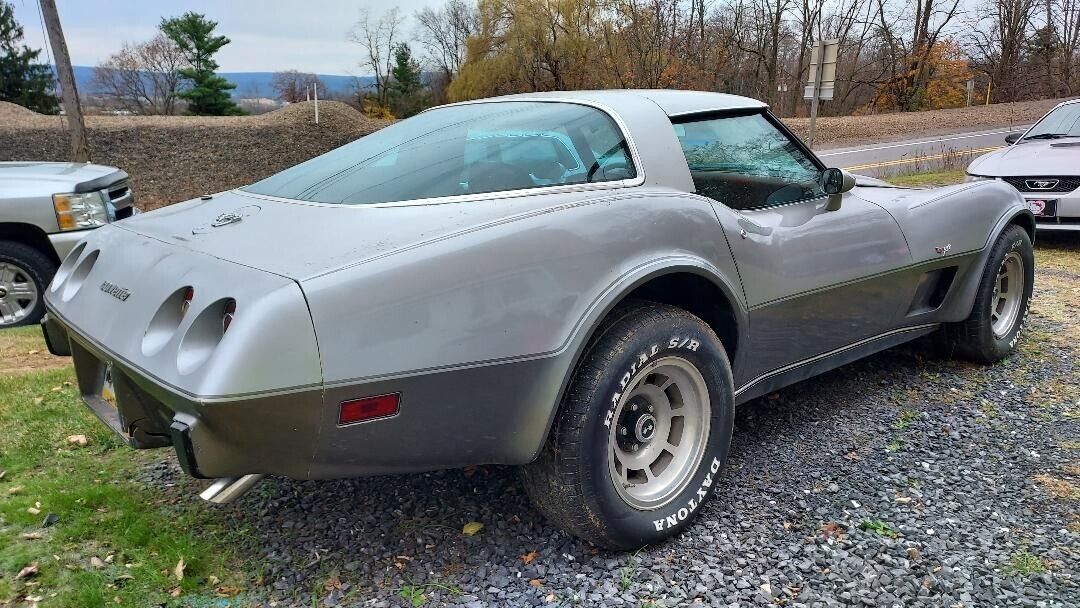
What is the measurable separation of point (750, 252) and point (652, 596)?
1.26 metres

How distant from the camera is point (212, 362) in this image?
71.4 inches

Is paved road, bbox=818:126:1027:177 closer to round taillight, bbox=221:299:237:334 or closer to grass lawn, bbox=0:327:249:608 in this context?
grass lawn, bbox=0:327:249:608

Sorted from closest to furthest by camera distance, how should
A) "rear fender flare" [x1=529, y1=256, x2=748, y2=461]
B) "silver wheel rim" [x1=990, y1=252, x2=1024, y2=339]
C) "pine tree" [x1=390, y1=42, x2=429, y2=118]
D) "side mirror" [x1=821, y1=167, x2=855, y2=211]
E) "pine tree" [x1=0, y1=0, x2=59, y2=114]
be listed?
"rear fender flare" [x1=529, y1=256, x2=748, y2=461] < "side mirror" [x1=821, y1=167, x2=855, y2=211] < "silver wheel rim" [x1=990, y1=252, x2=1024, y2=339] < "pine tree" [x1=0, y1=0, x2=59, y2=114] < "pine tree" [x1=390, y1=42, x2=429, y2=118]

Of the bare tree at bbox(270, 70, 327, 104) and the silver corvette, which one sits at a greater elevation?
the bare tree at bbox(270, 70, 327, 104)

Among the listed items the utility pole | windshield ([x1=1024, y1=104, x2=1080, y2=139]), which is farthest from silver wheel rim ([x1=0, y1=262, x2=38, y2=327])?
windshield ([x1=1024, y1=104, x2=1080, y2=139])

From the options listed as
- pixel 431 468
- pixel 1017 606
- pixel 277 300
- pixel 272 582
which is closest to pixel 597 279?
pixel 431 468

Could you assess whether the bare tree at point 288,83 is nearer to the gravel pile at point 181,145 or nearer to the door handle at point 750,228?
the gravel pile at point 181,145

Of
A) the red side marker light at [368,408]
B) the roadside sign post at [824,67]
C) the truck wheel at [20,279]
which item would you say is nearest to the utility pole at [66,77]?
the truck wheel at [20,279]

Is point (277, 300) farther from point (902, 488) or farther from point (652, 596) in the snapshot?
point (902, 488)

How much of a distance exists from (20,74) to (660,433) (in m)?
32.2

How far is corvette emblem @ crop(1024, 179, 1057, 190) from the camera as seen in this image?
724 cm

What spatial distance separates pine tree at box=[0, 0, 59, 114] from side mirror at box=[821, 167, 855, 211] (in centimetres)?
3008

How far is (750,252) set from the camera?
9.13 feet

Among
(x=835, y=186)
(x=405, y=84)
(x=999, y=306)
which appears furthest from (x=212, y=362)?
(x=405, y=84)
